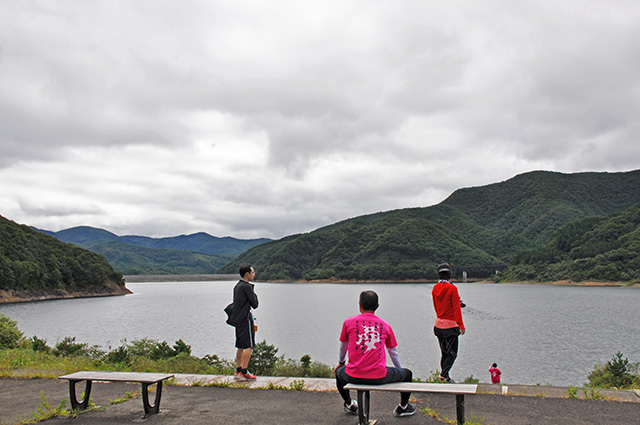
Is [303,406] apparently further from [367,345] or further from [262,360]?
[262,360]

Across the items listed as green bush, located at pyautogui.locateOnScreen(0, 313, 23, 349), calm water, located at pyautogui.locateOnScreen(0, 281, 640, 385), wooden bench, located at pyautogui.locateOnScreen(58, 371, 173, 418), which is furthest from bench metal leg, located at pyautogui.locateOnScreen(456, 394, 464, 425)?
calm water, located at pyautogui.locateOnScreen(0, 281, 640, 385)

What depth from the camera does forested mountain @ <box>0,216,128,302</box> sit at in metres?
91.9

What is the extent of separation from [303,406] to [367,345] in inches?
73.1

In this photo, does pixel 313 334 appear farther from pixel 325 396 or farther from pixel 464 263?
pixel 464 263


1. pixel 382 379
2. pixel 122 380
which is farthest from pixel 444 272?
pixel 122 380

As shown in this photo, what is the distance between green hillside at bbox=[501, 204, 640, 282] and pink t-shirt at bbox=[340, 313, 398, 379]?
12245 cm

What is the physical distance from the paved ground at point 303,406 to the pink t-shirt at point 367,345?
0.79 m

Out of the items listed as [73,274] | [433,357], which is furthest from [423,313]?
[73,274]

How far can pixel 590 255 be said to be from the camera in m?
128

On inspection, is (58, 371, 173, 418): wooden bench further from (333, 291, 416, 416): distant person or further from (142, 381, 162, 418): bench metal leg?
(333, 291, 416, 416): distant person

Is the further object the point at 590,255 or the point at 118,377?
the point at 590,255

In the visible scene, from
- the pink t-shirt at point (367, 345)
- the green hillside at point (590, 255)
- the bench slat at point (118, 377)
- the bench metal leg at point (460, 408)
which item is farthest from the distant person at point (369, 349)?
the green hillside at point (590, 255)

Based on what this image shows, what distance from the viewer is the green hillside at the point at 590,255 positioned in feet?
370

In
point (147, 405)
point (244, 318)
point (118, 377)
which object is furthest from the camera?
point (244, 318)
